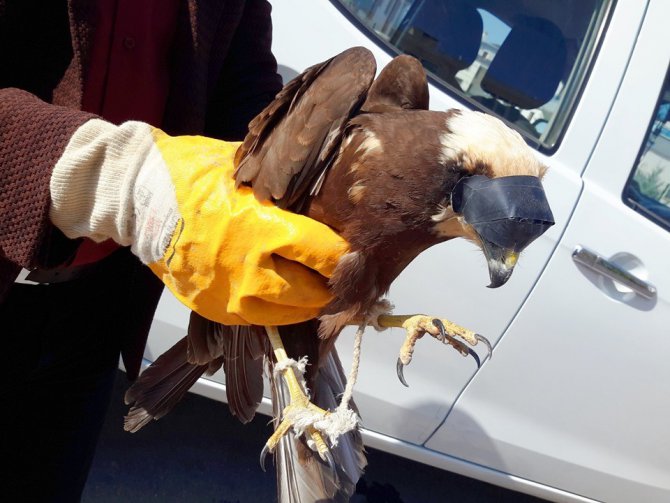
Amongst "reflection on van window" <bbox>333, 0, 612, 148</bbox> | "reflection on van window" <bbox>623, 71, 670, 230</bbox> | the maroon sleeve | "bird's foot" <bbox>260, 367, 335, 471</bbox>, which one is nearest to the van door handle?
"reflection on van window" <bbox>623, 71, 670, 230</bbox>

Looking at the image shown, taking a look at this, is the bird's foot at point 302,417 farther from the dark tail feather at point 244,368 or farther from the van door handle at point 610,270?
the van door handle at point 610,270

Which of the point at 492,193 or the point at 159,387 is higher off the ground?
the point at 492,193

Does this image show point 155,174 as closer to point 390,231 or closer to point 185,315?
point 390,231

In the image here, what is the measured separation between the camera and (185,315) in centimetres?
220

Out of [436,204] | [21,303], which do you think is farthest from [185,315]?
[436,204]

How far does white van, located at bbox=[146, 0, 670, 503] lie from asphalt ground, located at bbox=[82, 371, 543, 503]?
1.96 ft

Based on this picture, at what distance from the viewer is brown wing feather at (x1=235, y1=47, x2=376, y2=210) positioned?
1.30 m

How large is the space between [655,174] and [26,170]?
77.0 inches

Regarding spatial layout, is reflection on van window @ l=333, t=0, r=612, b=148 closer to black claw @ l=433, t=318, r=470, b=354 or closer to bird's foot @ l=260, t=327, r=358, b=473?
black claw @ l=433, t=318, r=470, b=354

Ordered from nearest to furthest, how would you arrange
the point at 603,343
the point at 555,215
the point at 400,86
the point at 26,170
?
1. the point at 26,170
2. the point at 400,86
3. the point at 555,215
4. the point at 603,343

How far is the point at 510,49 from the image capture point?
2.21 meters

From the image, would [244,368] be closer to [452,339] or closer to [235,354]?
[235,354]

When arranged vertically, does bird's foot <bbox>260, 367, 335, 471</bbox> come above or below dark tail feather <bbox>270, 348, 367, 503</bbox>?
above

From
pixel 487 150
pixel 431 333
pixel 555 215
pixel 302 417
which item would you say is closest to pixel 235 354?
pixel 302 417
